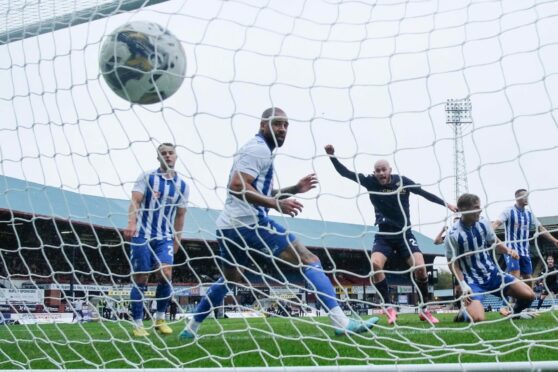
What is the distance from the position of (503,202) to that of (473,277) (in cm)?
287

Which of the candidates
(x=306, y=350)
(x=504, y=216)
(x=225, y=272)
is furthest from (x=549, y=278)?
(x=504, y=216)

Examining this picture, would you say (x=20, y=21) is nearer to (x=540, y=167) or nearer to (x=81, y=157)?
(x=81, y=157)

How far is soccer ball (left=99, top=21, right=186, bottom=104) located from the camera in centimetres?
356

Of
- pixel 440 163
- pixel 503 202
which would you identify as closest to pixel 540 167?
pixel 503 202

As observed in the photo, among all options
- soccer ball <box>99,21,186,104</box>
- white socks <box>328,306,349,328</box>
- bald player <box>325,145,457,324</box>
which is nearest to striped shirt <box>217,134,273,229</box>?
bald player <box>325,145,457,324</box>

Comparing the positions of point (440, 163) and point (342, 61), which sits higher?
point (342, 61)

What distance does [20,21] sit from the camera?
446 cm

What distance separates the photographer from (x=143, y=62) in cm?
364

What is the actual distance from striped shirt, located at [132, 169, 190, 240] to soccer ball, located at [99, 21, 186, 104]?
0.49 m

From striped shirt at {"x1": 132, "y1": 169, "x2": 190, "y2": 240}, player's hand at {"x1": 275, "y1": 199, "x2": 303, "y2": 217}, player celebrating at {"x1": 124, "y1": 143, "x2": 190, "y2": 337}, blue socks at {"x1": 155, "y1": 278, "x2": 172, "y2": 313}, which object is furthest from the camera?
blue socks at {"x1": 155, "y1": 278, "x2": 172, "y2": 313}

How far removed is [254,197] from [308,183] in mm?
332

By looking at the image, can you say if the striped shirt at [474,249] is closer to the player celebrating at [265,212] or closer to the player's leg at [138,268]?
the player celebrating at [265,212]

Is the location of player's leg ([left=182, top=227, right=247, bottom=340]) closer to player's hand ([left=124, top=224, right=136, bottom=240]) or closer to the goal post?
player's hand ([left=124, top=224, right=136, bottom=240])

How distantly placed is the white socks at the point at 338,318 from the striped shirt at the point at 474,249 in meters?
1.40
